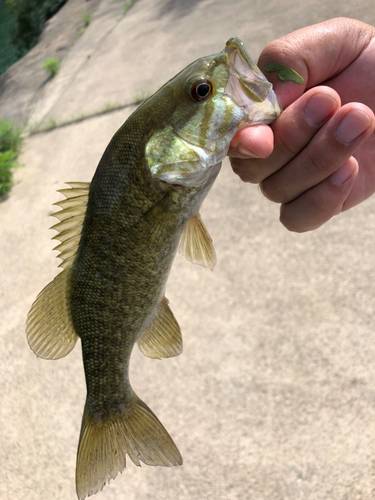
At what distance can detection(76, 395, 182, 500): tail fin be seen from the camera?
1.51m

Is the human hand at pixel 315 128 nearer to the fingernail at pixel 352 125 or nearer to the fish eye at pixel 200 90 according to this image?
the fingernail at pixel 352 125

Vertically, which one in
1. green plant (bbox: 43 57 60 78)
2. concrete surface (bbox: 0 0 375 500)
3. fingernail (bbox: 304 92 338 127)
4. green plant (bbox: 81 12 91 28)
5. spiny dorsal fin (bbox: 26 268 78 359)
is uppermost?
fingernail (bbox: 304 92 338 127)

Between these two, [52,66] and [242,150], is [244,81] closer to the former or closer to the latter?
[242,150]

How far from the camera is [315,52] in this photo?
1624 millimetres

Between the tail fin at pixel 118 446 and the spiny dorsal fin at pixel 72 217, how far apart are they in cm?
66

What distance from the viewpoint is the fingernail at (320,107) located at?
54.4 inches

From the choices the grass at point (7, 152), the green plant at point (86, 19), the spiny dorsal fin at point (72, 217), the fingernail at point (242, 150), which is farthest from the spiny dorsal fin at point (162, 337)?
the green plant at point (86, 19)

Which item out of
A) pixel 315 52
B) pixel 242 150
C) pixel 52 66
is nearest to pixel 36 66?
pixel 52 66

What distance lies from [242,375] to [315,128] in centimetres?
185

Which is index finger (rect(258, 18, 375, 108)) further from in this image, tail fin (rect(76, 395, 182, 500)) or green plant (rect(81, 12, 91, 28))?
green plant (rect(81, 12, 91, 28))

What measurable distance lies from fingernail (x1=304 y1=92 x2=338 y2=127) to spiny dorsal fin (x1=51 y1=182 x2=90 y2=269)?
2.76 feet

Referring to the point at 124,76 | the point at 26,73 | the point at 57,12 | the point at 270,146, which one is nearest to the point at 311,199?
the point at 270,146

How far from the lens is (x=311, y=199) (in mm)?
1743

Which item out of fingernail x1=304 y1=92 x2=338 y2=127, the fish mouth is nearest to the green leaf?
fingernail x1=304 y1=92 x2=338 y2=127
